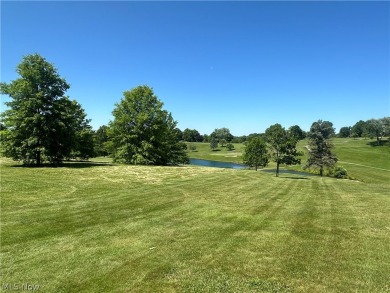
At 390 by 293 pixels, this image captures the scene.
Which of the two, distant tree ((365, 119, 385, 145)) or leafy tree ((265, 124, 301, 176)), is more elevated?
distant tree ((365, 119, 385, 145))

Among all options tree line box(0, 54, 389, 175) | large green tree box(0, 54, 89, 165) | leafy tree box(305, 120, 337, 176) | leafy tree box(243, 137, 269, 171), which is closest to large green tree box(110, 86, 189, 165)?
tree line box(0, 54, 389, 175)

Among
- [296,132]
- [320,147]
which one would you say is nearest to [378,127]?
[296,132]

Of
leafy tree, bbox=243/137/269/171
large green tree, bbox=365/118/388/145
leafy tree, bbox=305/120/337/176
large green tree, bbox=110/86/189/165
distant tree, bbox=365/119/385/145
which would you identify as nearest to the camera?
large green tree, bbox=110/86/189/165

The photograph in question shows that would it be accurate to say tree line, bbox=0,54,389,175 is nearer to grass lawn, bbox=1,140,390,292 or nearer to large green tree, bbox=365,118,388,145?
grass lawn, bbox=1,140,390,292

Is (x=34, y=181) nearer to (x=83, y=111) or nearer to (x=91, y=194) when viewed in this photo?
(x=91, y=194)

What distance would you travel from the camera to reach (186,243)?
342 inches

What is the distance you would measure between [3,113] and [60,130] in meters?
5.03

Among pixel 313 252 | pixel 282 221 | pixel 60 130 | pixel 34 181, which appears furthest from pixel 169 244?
pixel 60 130

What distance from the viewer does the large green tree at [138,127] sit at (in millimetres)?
40438

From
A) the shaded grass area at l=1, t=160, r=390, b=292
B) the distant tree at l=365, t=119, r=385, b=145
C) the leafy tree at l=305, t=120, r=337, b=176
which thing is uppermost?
the distant tree at l=365, t=119, r=385, b=145

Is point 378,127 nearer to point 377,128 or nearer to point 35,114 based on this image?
point 377,128

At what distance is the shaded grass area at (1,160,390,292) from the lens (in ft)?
21.0

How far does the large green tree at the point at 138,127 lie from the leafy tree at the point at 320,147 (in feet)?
113

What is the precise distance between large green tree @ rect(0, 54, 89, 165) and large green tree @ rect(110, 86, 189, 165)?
12.2 meters
